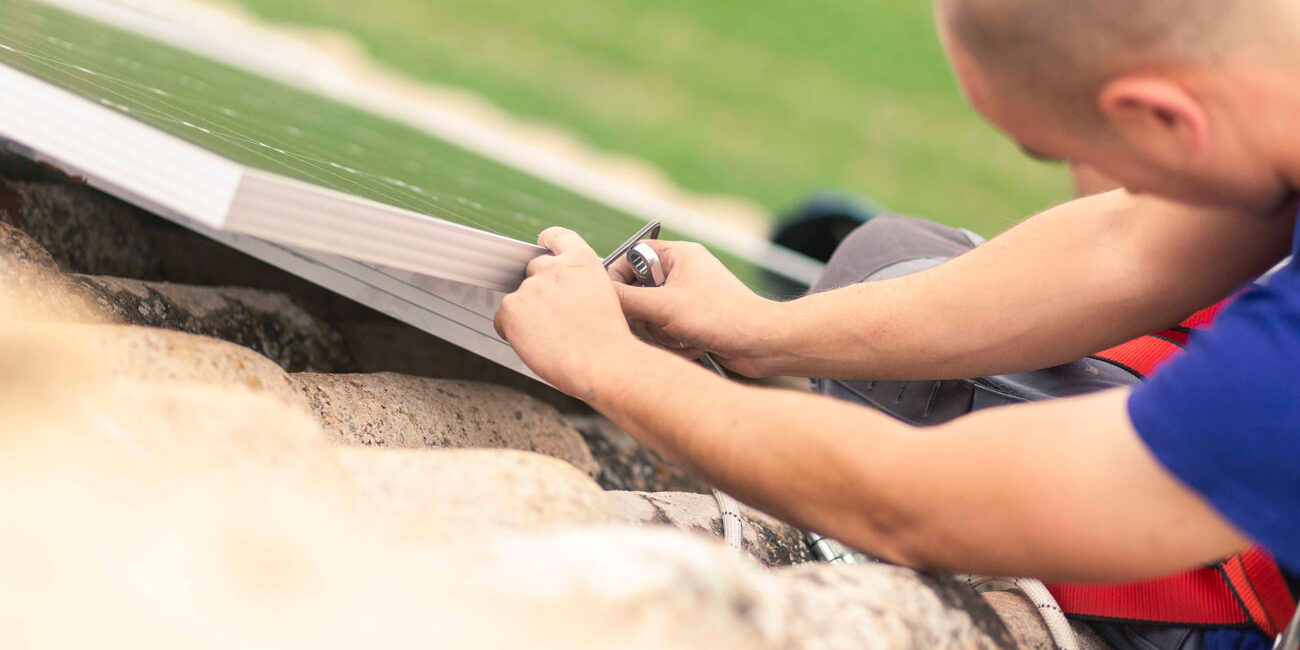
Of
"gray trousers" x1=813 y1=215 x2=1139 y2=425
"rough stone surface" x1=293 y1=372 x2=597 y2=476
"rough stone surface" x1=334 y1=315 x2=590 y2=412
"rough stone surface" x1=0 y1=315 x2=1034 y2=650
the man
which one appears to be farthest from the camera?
"rough stone surface" x1=334 y1=315 x2=590 y2=412

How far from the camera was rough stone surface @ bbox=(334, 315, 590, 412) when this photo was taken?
188cm

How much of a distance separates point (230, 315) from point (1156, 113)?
1.22m

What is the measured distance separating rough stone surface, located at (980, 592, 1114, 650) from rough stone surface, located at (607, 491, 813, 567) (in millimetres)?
275

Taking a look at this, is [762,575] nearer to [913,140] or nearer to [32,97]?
[32,97]

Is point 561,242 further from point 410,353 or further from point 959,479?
point 410,353

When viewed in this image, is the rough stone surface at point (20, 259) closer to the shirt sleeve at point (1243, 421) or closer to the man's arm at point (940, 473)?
the man's arm at point (940, 473)

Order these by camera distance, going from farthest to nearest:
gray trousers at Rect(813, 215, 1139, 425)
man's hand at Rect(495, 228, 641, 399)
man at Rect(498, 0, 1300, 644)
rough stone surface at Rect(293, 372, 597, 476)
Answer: gray trousers at Rect(813, 215, 1139, 425) < rough stone surface at Rect(293, 372, 597, 476) < man's hand at Rect(495, 228, 641, 399) < man at Rect(498, 0, 1300, 644)

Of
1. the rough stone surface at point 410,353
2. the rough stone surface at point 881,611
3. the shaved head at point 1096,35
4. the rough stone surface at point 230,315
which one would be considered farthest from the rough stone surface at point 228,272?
the shaved head at point 1096,35

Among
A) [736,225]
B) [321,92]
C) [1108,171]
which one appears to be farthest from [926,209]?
[1108,171]

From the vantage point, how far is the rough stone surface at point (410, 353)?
188 centimetres

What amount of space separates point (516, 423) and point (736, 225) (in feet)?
10.2

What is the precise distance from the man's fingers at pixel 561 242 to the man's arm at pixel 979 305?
94 mm

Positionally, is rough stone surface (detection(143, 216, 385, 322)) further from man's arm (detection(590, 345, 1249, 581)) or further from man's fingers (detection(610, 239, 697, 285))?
man's arm (detection(590, 345, 1249, 581))

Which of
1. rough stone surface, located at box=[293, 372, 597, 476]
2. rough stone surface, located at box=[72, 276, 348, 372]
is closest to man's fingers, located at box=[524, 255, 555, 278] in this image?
rough stone surface, located at box=[293, 372, 597, 476]
